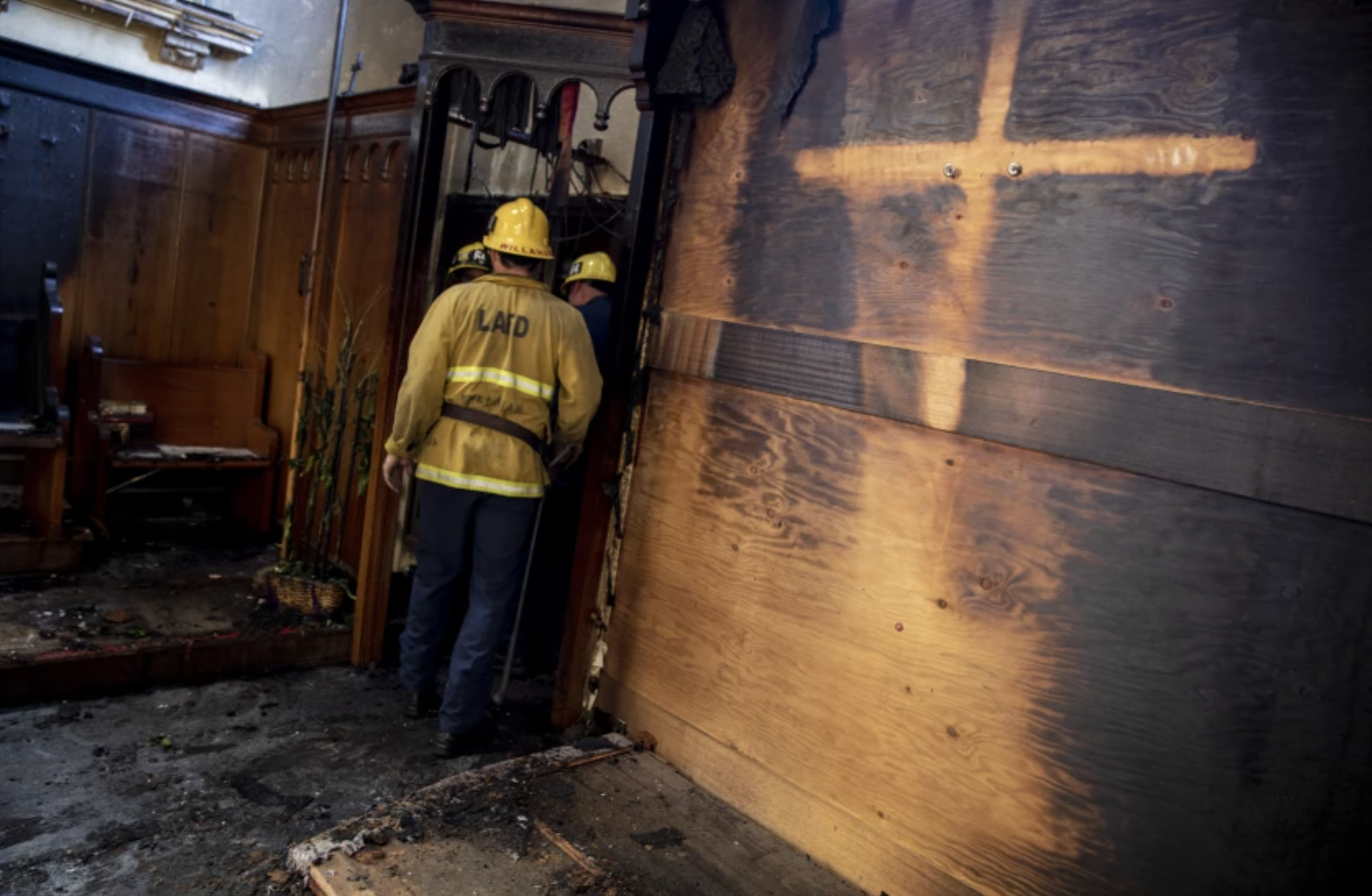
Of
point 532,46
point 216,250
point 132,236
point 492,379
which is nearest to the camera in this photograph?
point 492,379

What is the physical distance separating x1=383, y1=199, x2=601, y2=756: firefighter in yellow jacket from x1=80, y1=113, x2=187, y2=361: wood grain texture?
3687 millimetres

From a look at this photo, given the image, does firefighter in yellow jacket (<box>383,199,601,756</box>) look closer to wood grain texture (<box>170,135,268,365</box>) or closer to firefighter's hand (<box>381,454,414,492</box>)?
firefighter's hand (<box>381,454,414,492</box>)

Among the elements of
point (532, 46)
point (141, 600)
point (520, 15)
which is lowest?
point (141, 600)

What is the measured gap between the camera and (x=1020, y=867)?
2.60 meters

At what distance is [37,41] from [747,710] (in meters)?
6.17

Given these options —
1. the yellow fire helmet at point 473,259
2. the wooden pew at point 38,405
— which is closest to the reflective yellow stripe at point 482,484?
the yellow fire helmet at point 473,259

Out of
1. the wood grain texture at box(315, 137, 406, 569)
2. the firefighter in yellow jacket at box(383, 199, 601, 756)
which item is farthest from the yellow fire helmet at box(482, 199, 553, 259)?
the wood grain texture at box(315, 137, 406, 569)

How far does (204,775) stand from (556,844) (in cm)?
161

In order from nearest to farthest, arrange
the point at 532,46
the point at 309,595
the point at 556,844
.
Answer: the point at 556,844
the point at 532,46
the point at 309,595

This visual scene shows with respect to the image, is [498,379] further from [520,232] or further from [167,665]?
[167,665]

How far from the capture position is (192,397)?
6.48m

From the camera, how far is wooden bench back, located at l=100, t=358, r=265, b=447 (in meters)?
6.28

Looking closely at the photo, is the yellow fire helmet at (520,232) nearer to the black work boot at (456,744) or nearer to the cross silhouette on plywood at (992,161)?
the cross silhouette on plywood at (992,161)

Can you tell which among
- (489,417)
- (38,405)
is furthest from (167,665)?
(38,405)
